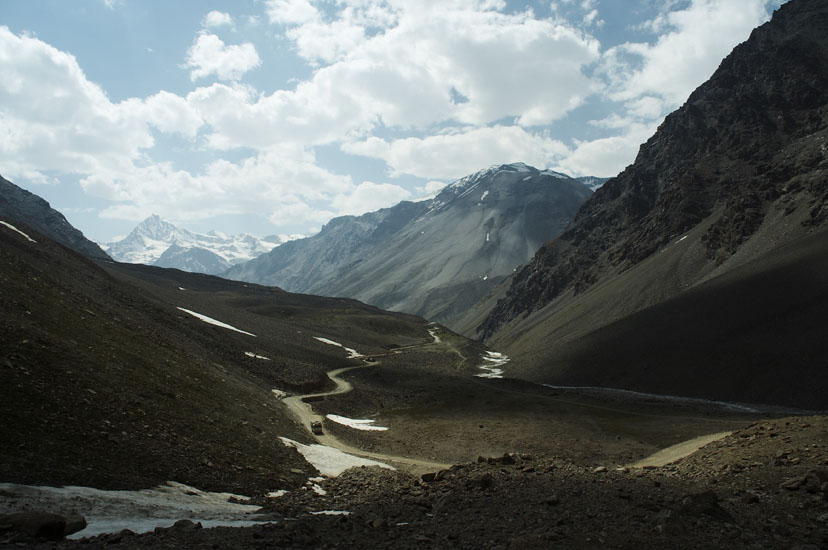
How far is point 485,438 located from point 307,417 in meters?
16.6

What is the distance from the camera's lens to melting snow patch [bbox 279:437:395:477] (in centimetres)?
3025

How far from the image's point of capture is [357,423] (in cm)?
5138

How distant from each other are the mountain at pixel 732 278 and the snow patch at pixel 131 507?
71235 millimetres

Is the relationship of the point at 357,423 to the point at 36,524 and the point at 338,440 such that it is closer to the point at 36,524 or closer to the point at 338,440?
the point at 338,440

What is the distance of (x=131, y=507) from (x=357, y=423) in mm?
36297

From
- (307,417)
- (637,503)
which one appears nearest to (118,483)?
(637,503)

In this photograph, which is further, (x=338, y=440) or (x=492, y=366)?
(x=492, y=366)

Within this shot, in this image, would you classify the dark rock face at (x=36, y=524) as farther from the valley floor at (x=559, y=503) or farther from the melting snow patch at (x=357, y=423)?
the melting snow patch at (x=357, y=423)

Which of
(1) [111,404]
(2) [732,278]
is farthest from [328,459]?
(2) [732,278]

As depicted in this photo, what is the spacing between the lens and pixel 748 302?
87688mm

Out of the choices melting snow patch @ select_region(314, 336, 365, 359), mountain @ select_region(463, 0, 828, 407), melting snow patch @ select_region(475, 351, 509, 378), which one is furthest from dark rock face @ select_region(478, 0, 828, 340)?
melting snow patch @ select_region(314, 336, 365, 359)

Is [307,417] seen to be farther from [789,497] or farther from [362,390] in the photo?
[789,497]

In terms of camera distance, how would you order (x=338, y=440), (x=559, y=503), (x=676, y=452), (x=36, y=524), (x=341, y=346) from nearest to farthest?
(x=36, y=524), (x=559, y=503), (x=676, y=452), (x=338, y=440), (x=341, y=346)

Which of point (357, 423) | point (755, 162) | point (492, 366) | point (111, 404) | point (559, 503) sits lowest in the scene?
point (492, 366)
